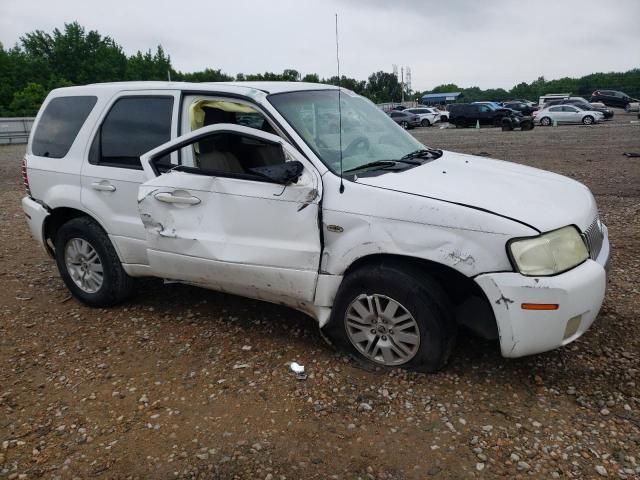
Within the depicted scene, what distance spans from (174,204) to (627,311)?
3.55 m

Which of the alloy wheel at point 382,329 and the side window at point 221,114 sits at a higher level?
the side window at point 221,114

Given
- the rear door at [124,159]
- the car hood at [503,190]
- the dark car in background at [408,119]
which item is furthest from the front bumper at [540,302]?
the dark car in background at [408,119]

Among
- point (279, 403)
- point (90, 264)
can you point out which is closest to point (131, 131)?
point (90, 264)

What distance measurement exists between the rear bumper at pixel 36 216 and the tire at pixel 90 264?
20 centimetres

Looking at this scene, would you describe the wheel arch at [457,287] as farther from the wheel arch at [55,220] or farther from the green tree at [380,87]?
the green tree at [380,87]

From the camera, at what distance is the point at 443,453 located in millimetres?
2736

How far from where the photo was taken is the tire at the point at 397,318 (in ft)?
10.5

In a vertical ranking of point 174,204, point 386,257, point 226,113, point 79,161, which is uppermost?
point 226,113

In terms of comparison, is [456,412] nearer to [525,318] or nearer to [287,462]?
[525,318]

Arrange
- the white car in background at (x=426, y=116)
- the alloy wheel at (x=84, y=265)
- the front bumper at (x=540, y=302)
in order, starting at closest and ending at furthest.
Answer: the front bumper at (x=540, y=302) → the alloy wheel at (x=84, y=265) → the white car in background at (x=426, y=116)

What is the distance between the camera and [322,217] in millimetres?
3371

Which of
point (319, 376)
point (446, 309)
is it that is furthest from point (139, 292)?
point (446, 309)

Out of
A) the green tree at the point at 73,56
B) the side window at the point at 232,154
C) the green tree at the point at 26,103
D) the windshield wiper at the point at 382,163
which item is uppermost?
the green tree at the point at 73,56

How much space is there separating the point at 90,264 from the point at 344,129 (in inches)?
98.5
